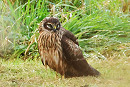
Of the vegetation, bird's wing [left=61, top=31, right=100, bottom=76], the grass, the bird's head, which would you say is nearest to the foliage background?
the vegetation

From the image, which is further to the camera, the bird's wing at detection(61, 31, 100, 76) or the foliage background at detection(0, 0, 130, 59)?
the foliage background at detection(0, 0, 130, 59)

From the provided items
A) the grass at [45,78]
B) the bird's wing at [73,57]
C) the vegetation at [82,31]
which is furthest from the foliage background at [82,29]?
the bird's wing at [73,57]

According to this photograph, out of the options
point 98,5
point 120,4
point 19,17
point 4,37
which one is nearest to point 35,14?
point 19,17

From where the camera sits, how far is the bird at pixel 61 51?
3.14m

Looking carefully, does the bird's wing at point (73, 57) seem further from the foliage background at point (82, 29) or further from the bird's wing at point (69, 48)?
the foliage background at point (82, 29)

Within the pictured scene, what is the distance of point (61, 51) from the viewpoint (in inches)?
123

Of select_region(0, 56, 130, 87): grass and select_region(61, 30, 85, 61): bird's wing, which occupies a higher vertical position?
select_region(61, 30, 85, 61): bird's wing

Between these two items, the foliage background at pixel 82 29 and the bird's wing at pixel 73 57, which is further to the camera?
the foliage background at pixel 82 29

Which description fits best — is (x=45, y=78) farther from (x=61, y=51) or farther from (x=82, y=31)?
(x=82, y=31)

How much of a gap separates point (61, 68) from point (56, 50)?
0.25 meters

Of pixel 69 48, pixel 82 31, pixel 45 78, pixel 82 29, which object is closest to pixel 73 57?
pixel 69 48

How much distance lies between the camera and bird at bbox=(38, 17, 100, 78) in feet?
10.3

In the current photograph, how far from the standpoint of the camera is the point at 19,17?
17.9 feet

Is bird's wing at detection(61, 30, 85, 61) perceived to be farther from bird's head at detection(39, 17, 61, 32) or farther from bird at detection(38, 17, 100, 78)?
bird's head at detection(39, 17, 61, 32)
